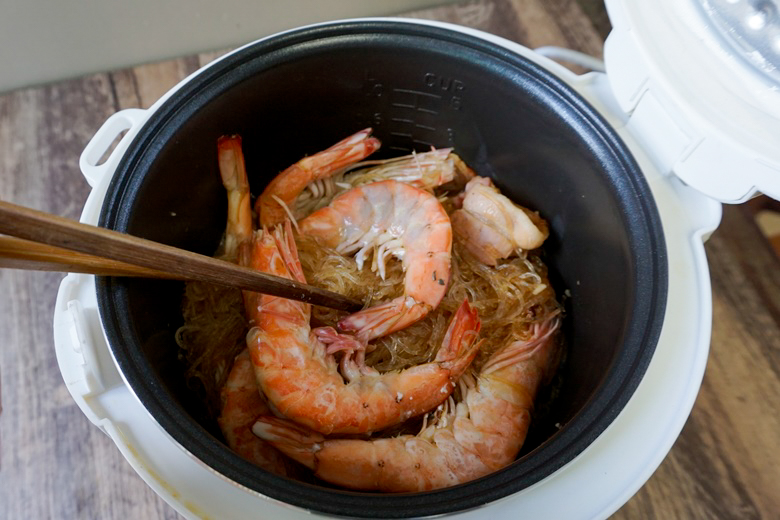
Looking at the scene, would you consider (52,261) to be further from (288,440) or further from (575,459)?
(575,459)

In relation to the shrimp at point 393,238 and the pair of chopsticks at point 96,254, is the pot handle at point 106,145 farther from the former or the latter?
the shrimp at point 393,238

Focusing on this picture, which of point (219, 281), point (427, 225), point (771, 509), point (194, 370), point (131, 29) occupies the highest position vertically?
point (131, 29)

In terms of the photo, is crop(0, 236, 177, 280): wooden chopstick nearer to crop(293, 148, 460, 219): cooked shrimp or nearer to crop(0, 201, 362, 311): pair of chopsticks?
crop(0, 201, 362, 311): pair of chopsticks

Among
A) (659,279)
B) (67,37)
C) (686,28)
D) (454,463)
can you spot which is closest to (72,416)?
(454,463)

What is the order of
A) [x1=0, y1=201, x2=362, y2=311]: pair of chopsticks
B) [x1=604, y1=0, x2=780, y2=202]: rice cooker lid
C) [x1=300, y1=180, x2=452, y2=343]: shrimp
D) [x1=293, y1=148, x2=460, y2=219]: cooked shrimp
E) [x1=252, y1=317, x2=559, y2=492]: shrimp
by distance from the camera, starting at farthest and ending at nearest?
[x1=293, y1=148, x2=460, y2=219]: cooked shrimp → [x1=300, y1=180, x2=452, y2=343]: shrimp → [x1=252, y1=317, x2=559, y2=492]: shrimp → [x1=604, y1=0, x2=780, y2=202]: rice cooker lid → [x1=0, y1=201, x2=362, y2=311]: pair of chopsticks

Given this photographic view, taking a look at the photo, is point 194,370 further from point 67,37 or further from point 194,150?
point 67,37

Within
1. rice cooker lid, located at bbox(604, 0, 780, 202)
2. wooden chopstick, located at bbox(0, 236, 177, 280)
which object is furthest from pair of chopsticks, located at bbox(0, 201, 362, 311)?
rice cooker lid, located at bbox(604, 0, 780, 202)
